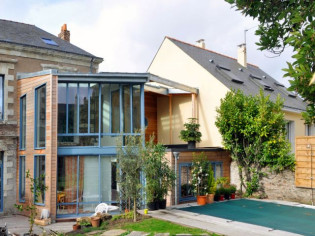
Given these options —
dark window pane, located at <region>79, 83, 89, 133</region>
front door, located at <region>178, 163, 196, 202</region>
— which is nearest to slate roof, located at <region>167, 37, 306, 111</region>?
front door, located at <region>178, 163, 196, 202</region>

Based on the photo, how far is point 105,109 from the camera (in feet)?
46.6

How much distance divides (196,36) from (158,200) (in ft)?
50.5

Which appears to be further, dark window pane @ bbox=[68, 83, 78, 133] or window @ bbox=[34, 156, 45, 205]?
dark window pane @ bbox=[68, 83, 78, 133]

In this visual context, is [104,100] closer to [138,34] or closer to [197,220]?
[138,34]

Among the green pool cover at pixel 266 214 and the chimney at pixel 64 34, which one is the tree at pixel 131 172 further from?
the chimney at pixel 64 34

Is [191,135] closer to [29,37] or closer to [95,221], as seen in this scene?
[95,221]

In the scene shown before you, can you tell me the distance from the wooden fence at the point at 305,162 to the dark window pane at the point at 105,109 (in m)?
7.60

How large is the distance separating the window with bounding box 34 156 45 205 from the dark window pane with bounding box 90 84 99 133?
2.21m

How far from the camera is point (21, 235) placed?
1093cm

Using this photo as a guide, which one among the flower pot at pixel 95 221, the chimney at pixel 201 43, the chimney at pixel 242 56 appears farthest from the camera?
the chimney at pixel 242 56

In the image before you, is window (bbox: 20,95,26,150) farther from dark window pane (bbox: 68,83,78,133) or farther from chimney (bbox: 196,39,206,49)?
chimney (bbox: 196,39,206,49)

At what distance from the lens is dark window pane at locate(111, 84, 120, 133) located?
1425cm

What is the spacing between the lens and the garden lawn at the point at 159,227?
959 cm

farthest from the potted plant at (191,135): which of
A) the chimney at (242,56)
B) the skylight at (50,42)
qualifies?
the chimney at (242,56)
